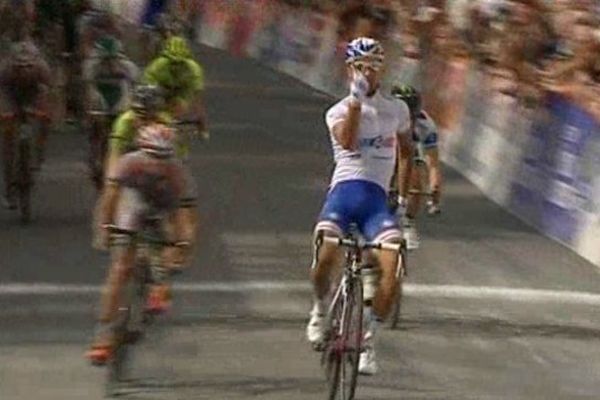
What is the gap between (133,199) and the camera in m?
11.7

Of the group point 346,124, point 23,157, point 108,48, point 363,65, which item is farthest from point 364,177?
point 108,48

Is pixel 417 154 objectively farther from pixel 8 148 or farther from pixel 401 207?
pixel 8 148

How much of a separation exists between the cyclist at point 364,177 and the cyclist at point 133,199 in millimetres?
949

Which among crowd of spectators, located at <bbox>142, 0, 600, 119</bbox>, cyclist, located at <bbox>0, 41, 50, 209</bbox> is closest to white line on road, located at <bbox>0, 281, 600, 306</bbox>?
crowd of spectators, located at <bbox>142, 0, 600, 119</bbox>

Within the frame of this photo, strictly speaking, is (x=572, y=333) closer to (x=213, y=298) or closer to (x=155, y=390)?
(x=213, y=298)

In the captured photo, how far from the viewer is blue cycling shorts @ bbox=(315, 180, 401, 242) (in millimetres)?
11555

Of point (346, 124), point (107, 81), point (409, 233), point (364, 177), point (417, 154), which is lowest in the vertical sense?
point (107, 81)

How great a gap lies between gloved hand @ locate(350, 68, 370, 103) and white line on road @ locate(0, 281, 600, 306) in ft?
13.7

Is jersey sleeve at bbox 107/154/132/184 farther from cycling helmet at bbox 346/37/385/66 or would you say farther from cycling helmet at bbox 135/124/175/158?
cycling helmet at bbox 346/37/385/66

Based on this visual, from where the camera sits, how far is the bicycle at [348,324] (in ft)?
36.5

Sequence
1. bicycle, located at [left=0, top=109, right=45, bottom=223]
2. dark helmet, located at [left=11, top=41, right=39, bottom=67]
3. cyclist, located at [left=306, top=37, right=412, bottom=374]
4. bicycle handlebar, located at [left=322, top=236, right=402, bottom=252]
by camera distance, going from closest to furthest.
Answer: bicycle handlebar, located at [left=322, top=236, right=402, bottom=252], cyclist, located at [left=306, top=37, right=412, bottom=374], dark helmet, located at [left=11, top=41, right=39, bottom=67], bicycle, located at [left=0, top=109, right=45, bottom=223]

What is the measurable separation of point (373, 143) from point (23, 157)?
7023 mm

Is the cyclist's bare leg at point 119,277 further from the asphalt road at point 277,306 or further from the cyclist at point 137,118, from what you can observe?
the cyclist at point 137,118

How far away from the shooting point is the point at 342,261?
1195 centimetres
